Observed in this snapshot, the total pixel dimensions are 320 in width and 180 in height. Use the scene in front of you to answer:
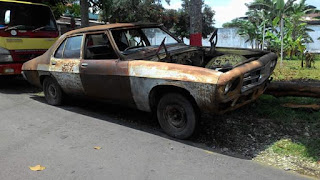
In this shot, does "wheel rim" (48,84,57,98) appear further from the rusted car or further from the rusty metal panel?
the rusty metal panel

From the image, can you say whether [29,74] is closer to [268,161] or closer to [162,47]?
[162,47]

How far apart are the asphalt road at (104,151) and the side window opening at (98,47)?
1.16 meters

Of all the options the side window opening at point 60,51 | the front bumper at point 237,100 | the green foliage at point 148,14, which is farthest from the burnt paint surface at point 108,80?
the green foliage at point 148,14

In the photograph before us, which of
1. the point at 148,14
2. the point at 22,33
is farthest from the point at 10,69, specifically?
the point at 148,14

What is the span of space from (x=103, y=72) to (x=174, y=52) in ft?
4.04

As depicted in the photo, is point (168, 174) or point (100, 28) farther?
point (100, 28)

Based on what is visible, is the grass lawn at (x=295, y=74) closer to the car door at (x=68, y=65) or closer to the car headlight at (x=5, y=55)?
the car door at (x=68, y=65)

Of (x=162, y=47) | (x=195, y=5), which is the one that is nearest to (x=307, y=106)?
(x=162, y=47)

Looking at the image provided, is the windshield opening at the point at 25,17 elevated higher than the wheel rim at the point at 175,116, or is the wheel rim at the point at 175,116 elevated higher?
the windshield opening at the point at 25,17

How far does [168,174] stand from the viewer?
3.66 meters

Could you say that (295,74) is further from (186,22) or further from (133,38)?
(186,22)

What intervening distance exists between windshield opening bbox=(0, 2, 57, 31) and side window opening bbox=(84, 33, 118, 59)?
351 cm

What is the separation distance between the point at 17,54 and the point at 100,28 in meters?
3.71

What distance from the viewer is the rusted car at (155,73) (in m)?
4.21
